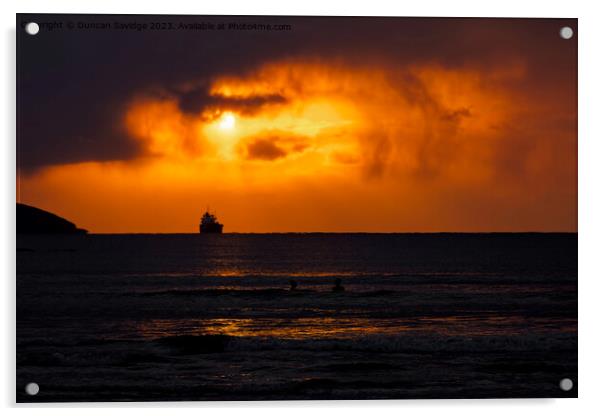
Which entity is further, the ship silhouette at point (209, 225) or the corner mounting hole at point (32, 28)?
the ship silhouette at point (209, 225)

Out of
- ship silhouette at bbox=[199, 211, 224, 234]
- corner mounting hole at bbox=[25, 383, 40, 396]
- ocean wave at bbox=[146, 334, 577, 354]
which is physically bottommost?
corner mounting hole at bbox=[25, 383, 40, 396]

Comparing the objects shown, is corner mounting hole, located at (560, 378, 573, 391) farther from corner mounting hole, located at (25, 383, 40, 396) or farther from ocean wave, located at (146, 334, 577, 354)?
corner mounting hole, located at (25, 383, 40, 396)

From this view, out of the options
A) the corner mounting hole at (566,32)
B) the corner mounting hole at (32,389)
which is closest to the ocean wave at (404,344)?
the corner mounting hole at (32,389)

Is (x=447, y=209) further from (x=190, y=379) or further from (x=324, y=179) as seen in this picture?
(x=190, y=379)

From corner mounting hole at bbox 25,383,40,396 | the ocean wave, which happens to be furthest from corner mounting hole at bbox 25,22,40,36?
the ocean wave

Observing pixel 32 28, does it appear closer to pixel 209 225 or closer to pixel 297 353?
pixel 209 225
